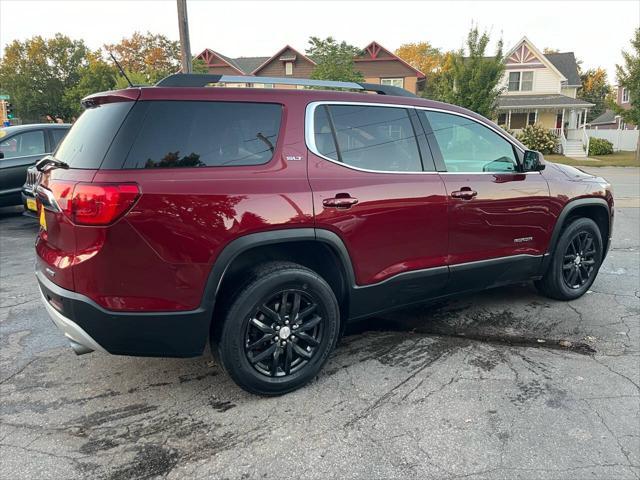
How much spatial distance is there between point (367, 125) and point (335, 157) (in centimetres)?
43

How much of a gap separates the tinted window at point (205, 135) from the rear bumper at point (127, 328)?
78cm

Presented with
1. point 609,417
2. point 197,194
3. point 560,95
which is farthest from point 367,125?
point 560,95

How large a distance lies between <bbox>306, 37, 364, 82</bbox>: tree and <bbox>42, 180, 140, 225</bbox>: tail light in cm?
3091

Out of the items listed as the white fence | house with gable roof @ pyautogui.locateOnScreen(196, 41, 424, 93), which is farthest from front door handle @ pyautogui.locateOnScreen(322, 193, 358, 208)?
the white fence

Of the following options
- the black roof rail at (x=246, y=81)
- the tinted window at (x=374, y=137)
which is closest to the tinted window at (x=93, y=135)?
the black roof rail at (x=246, y=81)

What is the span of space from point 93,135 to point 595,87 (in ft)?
277

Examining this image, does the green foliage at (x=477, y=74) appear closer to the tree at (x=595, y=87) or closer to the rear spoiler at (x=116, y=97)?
the rear spoiler at (x=116, y=97)

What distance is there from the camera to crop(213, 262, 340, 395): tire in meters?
2.78

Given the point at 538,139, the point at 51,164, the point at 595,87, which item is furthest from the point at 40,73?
the point at 595,87

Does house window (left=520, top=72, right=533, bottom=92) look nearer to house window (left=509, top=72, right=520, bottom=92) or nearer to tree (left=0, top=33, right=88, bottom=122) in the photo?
house window (left=509, top=72, right=520, bottom=92)

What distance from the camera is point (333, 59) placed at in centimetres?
3238

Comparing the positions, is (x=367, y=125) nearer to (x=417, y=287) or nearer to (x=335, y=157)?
(x=335, y=157)

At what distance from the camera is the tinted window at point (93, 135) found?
2.58m

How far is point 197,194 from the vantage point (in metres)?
2.56
